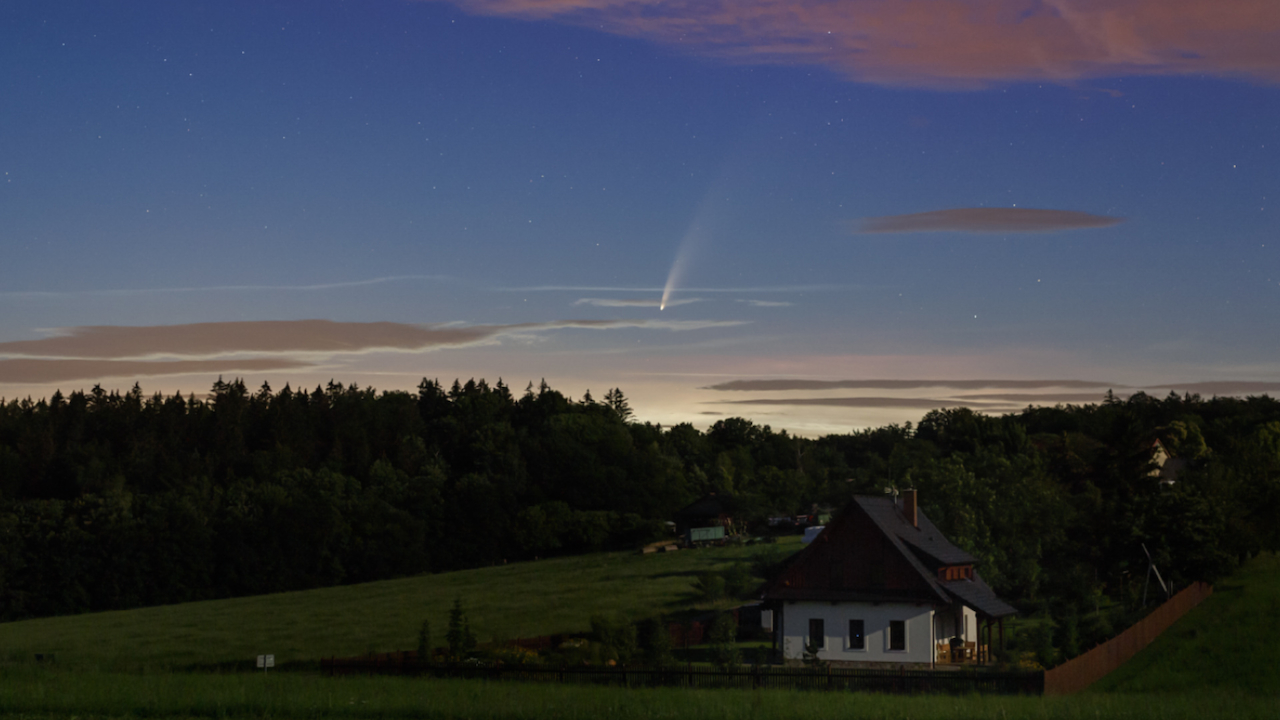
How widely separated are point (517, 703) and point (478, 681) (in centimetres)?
734

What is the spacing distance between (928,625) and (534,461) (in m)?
83.9

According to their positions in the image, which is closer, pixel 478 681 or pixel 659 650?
pixel 478 681

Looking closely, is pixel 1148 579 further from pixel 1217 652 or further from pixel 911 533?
pixel 911 533

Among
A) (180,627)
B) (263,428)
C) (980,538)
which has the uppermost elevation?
(263,428)

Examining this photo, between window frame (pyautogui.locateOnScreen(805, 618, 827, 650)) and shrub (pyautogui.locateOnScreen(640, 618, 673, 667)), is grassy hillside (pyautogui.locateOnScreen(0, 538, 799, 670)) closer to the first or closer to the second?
window frame (pyautogui.locateOnScreen(805, 618, 827, 650))

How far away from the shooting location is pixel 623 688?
33875mm

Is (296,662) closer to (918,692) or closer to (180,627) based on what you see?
(918,692)

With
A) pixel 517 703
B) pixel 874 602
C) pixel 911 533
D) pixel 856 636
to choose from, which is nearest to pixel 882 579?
pixel 874 602

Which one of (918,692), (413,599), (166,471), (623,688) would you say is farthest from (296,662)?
(166,471)

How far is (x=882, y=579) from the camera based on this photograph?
5288 centimetres

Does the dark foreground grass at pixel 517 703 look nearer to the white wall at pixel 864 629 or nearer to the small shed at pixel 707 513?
the white wall at pixel 864 629

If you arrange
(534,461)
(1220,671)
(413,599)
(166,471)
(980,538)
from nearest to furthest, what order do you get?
1. (1220,671)
2. (980,538)
3. (413,599)
4. (166,471)
5. (534,461)

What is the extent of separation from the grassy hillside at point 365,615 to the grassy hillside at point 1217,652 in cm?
2999

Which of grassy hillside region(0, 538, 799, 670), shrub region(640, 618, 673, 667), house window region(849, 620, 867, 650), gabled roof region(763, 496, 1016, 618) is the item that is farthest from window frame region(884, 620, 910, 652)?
grassy hillside region(0, 538, 799, 670)
